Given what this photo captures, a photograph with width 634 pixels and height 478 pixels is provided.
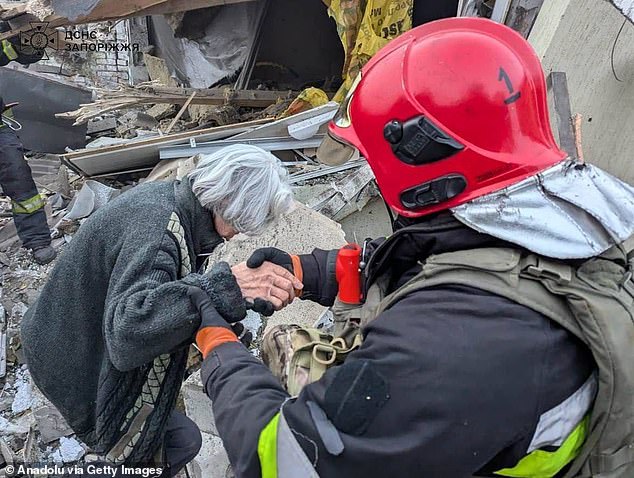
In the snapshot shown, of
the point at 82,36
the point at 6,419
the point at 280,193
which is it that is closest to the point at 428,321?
the point at 280,193

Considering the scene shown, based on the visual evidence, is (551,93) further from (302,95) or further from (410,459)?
(410,459)

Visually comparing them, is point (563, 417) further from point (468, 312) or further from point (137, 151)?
point (137, 151)

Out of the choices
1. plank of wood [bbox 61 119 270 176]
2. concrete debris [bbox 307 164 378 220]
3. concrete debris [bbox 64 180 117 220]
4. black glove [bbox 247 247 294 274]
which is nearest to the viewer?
black glove [bbox 247 247 294 274]

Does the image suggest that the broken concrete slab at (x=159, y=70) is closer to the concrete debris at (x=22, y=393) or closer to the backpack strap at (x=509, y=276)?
the concrete debris at (x=22, y=393)

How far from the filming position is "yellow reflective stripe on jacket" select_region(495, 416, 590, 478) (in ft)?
4.22

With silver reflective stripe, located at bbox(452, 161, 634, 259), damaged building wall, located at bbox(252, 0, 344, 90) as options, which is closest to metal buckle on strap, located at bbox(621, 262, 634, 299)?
silver reflective stripe, located at bbox(452, 161, 634, 259)

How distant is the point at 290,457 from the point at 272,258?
1088mm

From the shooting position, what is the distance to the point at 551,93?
3514 mm

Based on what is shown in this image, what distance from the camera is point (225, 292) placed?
1908mm

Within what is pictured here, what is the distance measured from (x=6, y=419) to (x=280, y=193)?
3072mm

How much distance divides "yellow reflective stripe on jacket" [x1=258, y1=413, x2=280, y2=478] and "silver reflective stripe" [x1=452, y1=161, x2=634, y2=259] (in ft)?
2.14

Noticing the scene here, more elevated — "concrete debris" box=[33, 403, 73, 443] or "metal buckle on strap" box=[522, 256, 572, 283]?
"metal buckle on strap" box=[522, 256, 572, 283]

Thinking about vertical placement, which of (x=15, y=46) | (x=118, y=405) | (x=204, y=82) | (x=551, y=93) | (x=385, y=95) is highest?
(x=385, y=95)

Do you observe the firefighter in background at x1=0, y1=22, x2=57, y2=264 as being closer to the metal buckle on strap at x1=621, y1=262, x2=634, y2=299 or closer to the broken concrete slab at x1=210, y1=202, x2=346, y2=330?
the broken concrete slab at x1=210, y1=202, x2=346, y2=330
